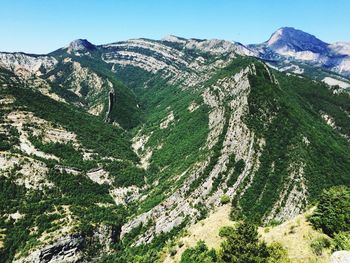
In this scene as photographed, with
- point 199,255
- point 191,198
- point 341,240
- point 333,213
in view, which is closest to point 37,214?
point 191,198

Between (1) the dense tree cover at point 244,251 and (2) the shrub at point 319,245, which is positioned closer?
(1) the dense tree cover at point 244,251

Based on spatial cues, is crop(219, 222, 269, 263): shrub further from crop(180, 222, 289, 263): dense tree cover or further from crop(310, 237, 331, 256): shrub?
crop(310, 237, 331, 256): shrub

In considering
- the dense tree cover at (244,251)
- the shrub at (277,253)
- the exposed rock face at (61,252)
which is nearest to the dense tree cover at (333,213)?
the shrub at (277,253)

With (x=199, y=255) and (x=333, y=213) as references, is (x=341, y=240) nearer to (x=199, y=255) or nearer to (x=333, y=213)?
(x=333, y=213)

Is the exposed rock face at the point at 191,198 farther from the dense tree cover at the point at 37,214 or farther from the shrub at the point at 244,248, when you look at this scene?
the shrub at the point at 244,248

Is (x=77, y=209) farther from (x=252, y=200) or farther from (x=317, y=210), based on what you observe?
(x=317, y=210)

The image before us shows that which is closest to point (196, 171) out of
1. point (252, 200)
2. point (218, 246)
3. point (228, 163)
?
point (228, 163)

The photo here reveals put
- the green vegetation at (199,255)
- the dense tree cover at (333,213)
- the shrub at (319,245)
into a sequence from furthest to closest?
Answer: the green vegetation at (199,255), the dense tree cover at (333,213), the shrub at (319,245)

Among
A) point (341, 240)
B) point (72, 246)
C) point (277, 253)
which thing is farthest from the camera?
point (72, 246)

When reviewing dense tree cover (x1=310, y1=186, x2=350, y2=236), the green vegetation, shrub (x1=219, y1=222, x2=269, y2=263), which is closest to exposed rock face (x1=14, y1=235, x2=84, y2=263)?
the green vegetation
